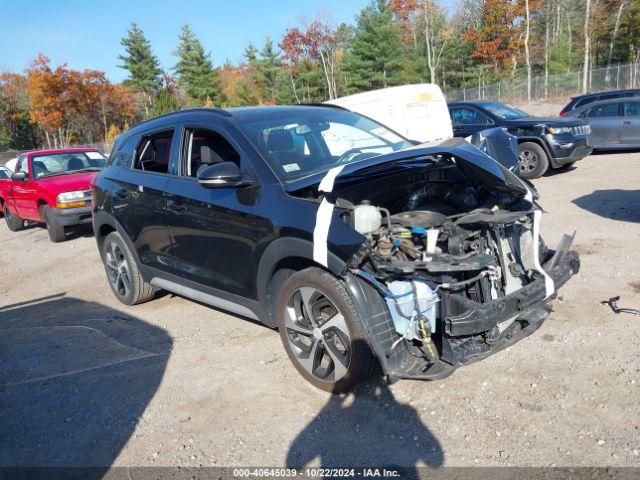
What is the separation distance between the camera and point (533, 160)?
439 inches

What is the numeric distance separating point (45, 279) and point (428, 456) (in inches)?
260

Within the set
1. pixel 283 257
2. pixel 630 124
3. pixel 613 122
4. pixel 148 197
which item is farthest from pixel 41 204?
pixel 630 124

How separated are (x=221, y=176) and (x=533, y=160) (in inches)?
364

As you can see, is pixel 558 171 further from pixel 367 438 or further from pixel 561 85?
pixel 561 85

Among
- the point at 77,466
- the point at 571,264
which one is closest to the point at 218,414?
the point at 77,466

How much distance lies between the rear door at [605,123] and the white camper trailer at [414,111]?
23.3ft

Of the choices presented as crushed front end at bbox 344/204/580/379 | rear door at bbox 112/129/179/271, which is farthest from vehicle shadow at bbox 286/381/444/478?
rear door at bbox 112/129/179/271

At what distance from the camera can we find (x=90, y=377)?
418cm

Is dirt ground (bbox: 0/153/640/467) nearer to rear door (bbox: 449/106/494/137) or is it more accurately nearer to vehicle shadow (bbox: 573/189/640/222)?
vehicle shadow (bbox: 573/189/640/222)

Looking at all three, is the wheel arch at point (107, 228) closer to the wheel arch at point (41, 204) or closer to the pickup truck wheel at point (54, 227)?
the pickup truck wheel at point (54, 227)

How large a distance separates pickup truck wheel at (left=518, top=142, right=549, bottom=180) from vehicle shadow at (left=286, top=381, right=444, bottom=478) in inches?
354

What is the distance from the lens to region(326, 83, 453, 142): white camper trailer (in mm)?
8234

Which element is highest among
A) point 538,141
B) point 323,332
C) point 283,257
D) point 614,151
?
point 283,257

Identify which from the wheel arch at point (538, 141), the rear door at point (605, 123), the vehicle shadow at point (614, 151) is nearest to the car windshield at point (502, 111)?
the wheel arch at point (538, 141)
